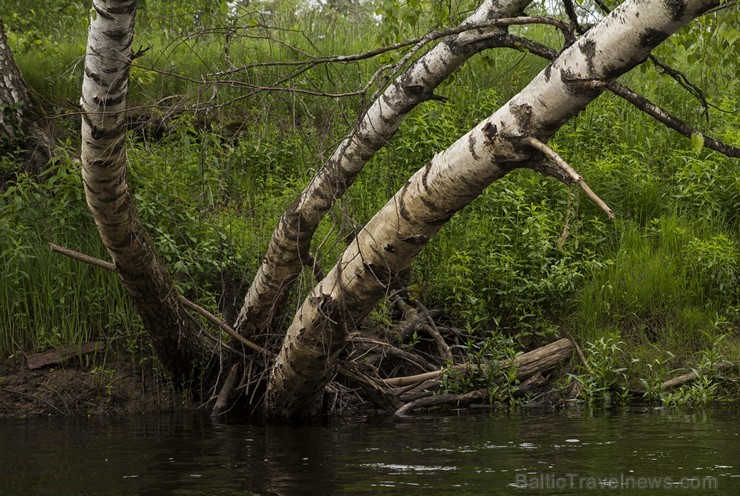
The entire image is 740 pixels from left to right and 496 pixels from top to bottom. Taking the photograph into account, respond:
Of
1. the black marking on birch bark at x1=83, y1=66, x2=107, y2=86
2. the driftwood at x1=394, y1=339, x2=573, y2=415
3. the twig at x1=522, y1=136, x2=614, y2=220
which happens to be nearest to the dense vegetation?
the driftwood at x1=394, y1=339, x2=573, y2=415

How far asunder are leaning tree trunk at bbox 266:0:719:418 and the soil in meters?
1.85

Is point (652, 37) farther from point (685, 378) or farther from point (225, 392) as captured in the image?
point (225, 392)

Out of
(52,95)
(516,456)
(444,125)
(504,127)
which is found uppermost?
(52,95)

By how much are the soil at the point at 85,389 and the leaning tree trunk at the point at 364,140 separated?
183 cm

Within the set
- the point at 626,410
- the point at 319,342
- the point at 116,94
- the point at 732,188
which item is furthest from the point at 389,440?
the point at 732,188

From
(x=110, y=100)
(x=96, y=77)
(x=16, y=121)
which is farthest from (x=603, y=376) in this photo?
(x=16, y=121)

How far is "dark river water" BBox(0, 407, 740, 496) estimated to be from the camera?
4.50 metres

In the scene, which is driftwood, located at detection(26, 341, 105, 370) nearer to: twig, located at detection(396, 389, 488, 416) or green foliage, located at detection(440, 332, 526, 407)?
twig, located at detection(396, 389, 488, 416)

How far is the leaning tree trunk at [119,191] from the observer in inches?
192

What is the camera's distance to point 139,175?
8305mm

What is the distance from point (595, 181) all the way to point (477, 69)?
2.62 m

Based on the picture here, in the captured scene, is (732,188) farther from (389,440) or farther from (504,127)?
(504,127)

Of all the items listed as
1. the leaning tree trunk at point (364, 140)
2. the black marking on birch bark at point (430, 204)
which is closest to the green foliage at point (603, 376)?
the leaning tree trunk at point (364, 140)

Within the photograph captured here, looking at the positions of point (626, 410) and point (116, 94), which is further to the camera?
point (626, 410)
